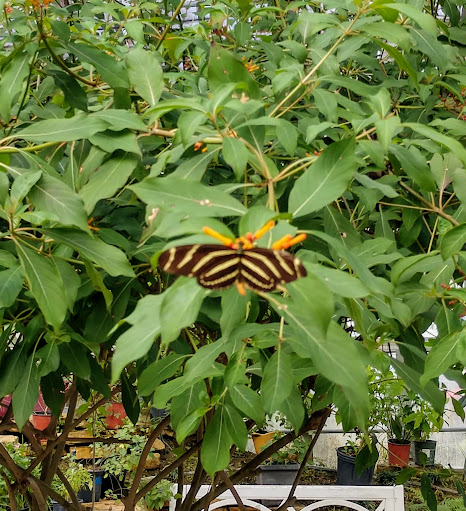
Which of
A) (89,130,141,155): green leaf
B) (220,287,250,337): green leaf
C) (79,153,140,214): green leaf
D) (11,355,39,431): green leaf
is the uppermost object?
(89,130,141,155): green leaf

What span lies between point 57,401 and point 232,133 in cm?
64

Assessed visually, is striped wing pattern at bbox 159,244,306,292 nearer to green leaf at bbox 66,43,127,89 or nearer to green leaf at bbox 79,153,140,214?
green leaf at bbox 79,153,140,214

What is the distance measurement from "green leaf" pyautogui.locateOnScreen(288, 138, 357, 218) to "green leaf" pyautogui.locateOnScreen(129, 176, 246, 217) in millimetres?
67

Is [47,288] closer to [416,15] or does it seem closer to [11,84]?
[11,84]

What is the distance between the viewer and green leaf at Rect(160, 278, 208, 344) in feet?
1.52

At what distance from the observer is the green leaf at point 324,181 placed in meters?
0.60

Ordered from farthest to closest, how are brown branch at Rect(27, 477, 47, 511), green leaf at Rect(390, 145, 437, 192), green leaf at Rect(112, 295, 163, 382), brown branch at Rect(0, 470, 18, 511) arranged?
1. brown branch at Rect(0, 470, 18, 511)
2. brown branch at Rect(27, 477, 47, 511)
3. green leaf at Rect(390, 145, 437, 192)
4. green leaf at Rect(112, 295, 163, 382)

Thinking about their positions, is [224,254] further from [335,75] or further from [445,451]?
[445,451]

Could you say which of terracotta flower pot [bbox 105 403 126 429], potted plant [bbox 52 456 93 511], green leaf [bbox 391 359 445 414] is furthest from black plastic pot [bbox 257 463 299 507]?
green leaf [bbox 391 359 445 414]

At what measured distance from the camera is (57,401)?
1.14 meters

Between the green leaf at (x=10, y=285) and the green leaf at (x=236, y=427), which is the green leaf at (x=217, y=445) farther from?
the green leaf at (x=10, y=285)

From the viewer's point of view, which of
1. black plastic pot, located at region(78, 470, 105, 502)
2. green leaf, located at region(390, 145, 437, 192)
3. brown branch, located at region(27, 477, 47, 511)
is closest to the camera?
green leaf, located at region(390, 145, 437, 192)

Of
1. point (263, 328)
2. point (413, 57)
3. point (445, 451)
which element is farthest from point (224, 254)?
point (445, 451)

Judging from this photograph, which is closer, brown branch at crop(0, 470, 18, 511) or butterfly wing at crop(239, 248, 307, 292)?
butterfly wing at crop(239, 248, 307, 292)
